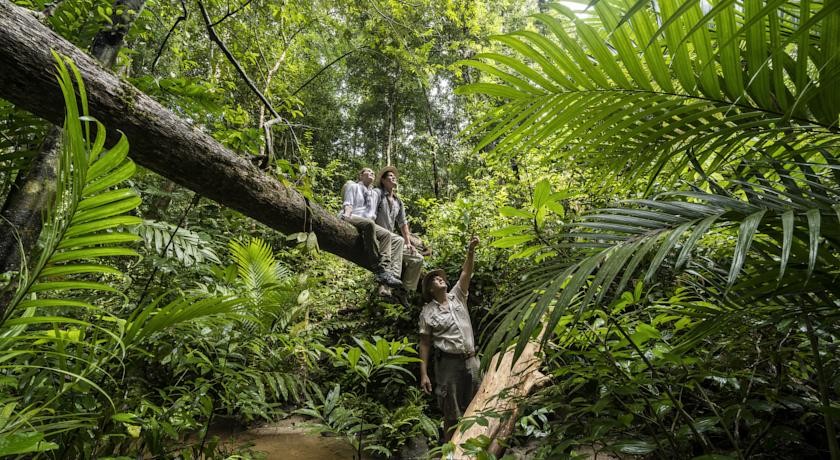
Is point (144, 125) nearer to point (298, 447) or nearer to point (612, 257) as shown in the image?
point (612, 257)

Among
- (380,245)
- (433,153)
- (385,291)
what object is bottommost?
(385,291)

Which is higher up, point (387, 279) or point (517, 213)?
point (517, 213)

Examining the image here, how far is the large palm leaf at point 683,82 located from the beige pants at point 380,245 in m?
2.93

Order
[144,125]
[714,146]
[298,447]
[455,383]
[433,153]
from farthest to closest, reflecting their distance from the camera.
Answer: [433,153], [298,447], [455,383], [144,125], [714,146]

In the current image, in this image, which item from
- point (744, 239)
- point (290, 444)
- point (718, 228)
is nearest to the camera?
point (744, 239)

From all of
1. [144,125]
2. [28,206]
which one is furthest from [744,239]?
[28,206]

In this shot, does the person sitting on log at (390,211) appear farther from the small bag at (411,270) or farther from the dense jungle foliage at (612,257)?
the dense jungle foliage at (612,257)

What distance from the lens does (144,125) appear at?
6.13ft

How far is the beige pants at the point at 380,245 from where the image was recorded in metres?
4.04

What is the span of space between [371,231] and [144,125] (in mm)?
2365

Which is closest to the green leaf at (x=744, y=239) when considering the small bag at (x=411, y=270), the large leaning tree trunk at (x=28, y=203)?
the large leaning tree trunk at (x=28, y=203)

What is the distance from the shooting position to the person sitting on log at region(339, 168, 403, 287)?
4051 mm

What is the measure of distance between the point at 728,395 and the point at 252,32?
6019 mm

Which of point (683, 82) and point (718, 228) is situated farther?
point (683, 82)
